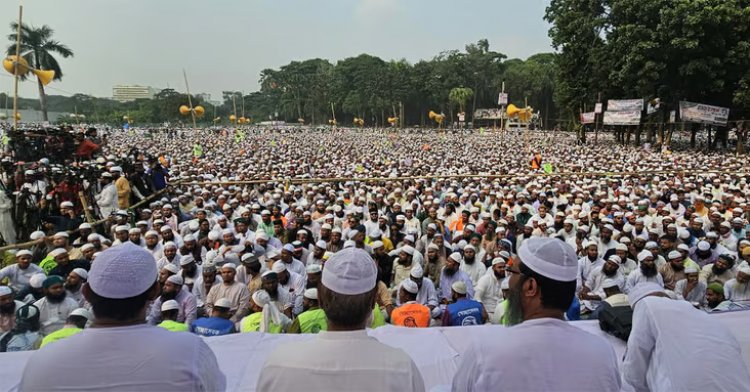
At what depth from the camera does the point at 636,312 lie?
2082 mm

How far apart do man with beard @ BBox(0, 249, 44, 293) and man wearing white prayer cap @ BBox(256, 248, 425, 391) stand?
492cm

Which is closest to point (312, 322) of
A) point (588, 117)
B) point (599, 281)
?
point (599, 281)

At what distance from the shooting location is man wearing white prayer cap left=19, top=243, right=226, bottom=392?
1283 millimetres

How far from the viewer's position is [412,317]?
3.85 m

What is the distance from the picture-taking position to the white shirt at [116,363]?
1278mm

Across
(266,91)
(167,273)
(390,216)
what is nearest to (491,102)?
(266,91)

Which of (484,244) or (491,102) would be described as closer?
(484,244)

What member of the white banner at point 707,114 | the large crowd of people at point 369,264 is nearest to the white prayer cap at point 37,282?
the large crowd of people at point 369,264

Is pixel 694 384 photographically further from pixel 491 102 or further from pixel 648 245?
pixel 491 102

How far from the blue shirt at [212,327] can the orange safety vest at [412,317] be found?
1.36 m

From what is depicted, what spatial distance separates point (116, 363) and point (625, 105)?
83.9 ft

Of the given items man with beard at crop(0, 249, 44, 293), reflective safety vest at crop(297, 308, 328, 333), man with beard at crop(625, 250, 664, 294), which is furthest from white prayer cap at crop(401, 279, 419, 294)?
man with beard at crop(0, 249, 44, 293)

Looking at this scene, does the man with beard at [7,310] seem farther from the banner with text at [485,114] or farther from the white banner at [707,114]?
the banner with text at [485,114]

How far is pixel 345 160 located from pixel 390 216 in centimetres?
1182
